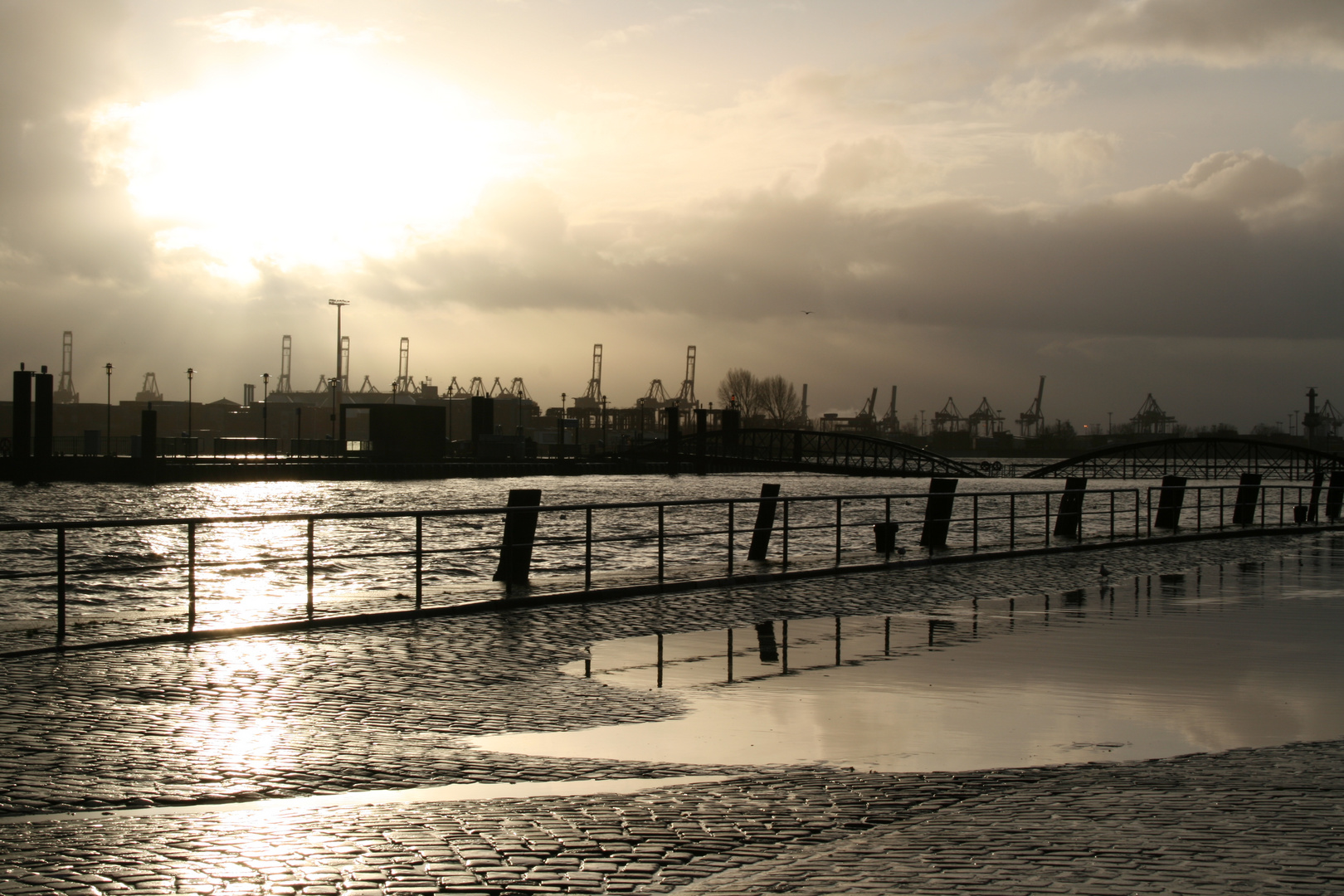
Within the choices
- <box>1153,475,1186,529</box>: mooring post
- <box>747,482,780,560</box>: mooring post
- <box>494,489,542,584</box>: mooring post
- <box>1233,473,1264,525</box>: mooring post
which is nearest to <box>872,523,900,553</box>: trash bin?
<box>747,482,780,560</box>: mooring post

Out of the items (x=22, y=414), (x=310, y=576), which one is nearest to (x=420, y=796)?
(x=310, y=576)

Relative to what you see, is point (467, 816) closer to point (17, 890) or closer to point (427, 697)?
point (17, 890)

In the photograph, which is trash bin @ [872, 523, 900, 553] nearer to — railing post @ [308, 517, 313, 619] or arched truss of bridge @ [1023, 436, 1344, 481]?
railing post @ [308, 517, 313, 619]

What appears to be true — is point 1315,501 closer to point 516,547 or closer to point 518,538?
point 518,538

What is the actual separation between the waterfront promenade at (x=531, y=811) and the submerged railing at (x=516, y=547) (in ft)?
10.2

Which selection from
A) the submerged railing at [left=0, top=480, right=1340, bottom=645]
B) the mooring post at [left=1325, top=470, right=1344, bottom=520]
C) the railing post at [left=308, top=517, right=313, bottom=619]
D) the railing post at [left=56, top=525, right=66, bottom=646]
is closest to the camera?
the railing post at [left=56, top=525, right=66, bottom=646]

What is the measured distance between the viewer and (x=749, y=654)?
10.8 metres

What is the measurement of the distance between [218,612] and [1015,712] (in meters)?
11.3

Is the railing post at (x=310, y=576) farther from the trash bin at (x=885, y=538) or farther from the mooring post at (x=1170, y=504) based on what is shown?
the mooring post at (x=1170, y=504)

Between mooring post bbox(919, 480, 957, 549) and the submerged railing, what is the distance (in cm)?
4

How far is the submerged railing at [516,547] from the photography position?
14.0 m

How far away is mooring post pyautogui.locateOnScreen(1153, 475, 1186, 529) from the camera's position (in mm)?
28495

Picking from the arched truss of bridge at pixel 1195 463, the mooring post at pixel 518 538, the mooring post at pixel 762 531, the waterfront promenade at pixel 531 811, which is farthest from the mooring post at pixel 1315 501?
the arched truss of bridge at pixel 1195 463

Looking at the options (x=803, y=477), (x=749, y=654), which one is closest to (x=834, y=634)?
(x=749, y=654)
